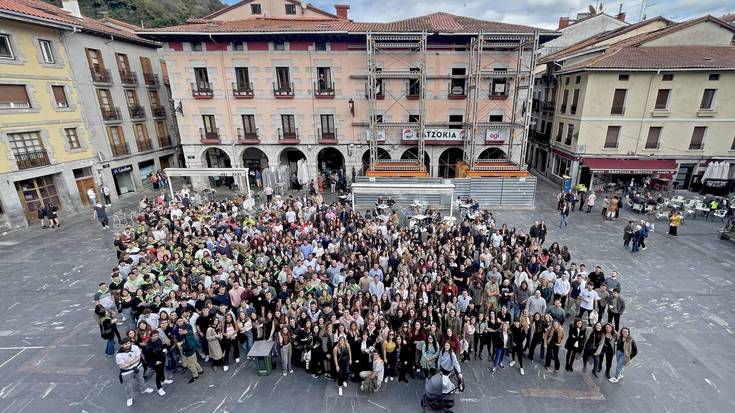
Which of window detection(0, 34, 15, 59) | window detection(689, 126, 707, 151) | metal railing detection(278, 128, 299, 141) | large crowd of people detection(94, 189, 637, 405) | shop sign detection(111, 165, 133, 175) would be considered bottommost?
large crowd of people detection(94, 189, 637, 405)

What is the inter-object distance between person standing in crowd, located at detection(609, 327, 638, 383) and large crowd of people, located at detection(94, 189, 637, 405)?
0.03 m

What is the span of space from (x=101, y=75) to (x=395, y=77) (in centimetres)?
2059

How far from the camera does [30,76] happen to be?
1992 cm

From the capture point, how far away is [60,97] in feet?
71.5

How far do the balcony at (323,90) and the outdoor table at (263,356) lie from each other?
19.5m

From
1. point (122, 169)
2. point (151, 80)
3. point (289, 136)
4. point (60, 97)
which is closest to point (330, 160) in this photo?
point (289, 136)

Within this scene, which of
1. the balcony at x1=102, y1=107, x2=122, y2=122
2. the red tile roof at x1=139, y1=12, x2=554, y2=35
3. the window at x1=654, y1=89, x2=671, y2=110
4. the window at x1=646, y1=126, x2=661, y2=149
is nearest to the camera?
the red tile roof at x1=139, y1=12, x2=554, y2=35

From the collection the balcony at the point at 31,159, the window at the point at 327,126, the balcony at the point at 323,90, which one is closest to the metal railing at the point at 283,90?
the balcony at the point at 323,90

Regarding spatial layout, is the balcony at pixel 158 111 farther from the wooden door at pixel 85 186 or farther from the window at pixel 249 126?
the window at pixel 249 126

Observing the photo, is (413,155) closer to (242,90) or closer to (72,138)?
(242,90)

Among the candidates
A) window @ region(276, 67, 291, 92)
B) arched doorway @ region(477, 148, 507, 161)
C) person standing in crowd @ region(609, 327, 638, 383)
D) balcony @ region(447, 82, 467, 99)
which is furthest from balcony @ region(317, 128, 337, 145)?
person standing in crowd @ region(609, 327, 638, 383)

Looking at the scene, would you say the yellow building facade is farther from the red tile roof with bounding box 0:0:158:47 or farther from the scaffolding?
the scaffolding

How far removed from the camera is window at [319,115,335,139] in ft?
83.5

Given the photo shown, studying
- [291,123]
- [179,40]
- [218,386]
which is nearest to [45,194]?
[179,40]
